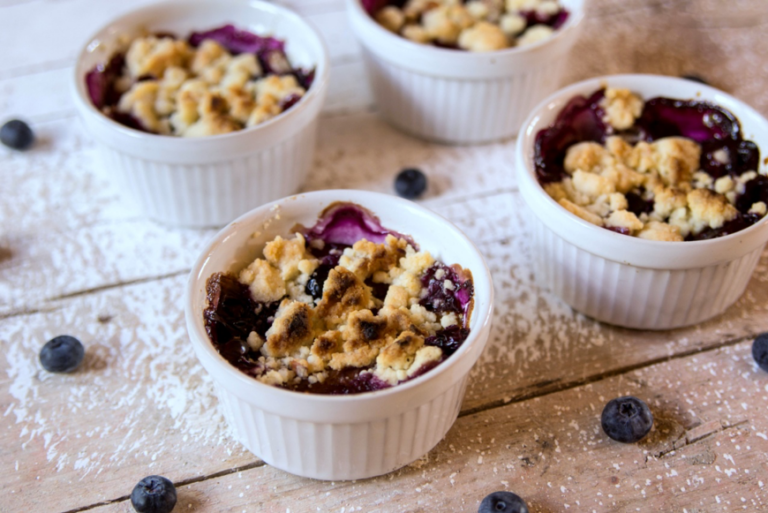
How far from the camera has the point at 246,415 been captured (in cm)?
143

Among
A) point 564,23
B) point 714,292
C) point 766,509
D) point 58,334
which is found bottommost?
point 58,334

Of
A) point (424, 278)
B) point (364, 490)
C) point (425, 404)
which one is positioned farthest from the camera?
point (424, 278)

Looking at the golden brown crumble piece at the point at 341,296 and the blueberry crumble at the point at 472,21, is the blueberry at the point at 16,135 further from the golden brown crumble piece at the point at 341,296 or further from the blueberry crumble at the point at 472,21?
the golden brown crumble piece at the point at 341,296

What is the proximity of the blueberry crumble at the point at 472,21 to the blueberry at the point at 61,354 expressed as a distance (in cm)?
128

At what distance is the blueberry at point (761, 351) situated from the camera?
1.71 metres

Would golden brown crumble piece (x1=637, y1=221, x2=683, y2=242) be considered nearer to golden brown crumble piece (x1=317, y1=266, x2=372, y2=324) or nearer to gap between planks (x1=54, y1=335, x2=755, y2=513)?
gap between planks (x1=54, y1=335, x2=755, y2=513)

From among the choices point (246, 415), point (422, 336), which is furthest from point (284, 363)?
point (422, 336)

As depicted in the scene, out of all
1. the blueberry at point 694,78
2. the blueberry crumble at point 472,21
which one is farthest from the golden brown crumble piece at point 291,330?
the blueberry at point 694,78

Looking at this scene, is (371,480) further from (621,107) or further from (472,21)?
(472,21)

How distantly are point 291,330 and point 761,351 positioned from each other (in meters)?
1.05

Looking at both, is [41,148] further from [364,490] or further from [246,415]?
[364,490]

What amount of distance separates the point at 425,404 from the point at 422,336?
148mm

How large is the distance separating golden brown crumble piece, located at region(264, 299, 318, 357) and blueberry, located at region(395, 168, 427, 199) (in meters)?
0.70

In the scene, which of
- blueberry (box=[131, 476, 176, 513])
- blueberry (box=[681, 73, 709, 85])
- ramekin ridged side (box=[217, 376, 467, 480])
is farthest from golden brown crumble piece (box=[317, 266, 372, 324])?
blueberry (box=[681, 73, 709, 85])
